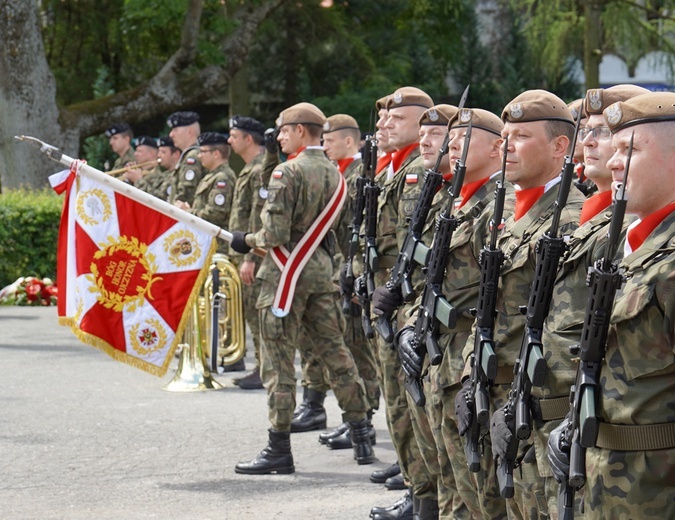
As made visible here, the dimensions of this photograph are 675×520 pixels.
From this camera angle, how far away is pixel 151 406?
9531 millimetres

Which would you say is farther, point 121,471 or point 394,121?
point 121,471

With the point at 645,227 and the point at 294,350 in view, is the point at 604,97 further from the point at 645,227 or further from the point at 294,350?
the point at 294,350

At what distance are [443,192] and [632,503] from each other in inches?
109

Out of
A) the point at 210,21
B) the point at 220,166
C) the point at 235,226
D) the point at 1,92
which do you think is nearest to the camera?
the point at 235,226

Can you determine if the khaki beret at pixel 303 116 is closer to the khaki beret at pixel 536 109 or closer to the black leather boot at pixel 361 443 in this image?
the black leather boot at pixel 361 443

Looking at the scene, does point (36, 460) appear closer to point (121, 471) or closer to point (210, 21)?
point (121, 471)

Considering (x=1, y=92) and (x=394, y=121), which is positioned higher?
(x=1, y=92)

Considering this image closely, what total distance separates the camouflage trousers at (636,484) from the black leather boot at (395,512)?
315cm

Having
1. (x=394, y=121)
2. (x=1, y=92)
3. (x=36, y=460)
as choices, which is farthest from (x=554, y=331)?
(x=1, y=92)

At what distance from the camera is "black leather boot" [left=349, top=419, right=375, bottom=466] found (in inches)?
305

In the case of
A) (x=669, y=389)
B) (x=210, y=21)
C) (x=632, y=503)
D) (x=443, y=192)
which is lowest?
(x=632, y=503)

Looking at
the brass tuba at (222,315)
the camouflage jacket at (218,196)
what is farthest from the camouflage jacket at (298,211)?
the camouflage jacket at (218,196)

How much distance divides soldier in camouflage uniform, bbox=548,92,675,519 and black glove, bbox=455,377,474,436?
1054 millimetres

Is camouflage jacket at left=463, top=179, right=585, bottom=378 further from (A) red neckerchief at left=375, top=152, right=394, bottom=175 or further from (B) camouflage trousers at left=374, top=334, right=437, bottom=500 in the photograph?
(A) red neckerchief at left=375, top=152, right=394, bottom=175
